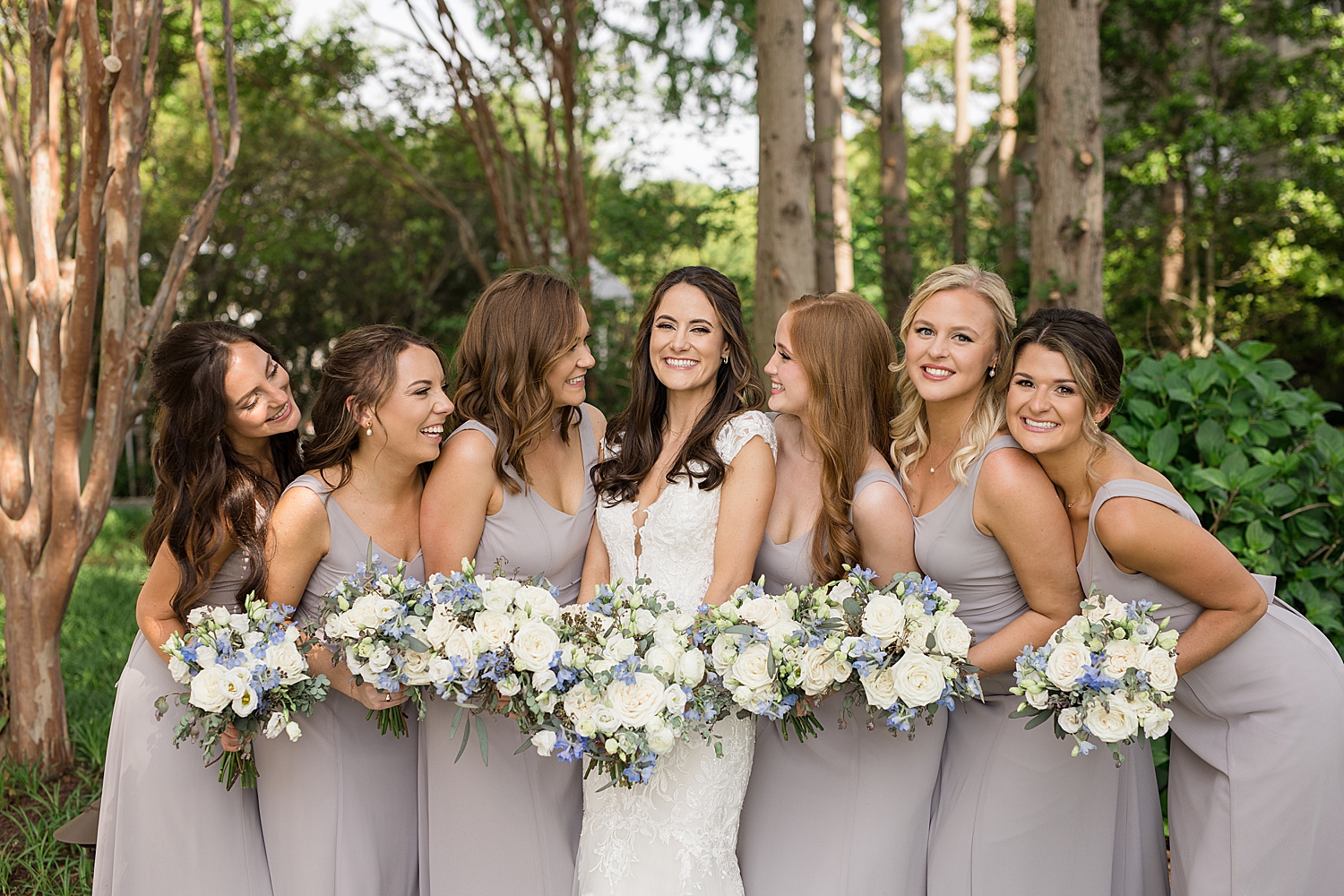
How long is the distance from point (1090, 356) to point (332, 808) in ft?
9.83

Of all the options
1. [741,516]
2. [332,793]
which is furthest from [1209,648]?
[332,793]

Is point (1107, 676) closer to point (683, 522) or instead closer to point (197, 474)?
point (683, 522)

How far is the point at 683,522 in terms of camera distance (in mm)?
3365

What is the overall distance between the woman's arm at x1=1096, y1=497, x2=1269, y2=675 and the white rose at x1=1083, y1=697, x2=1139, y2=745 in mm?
362

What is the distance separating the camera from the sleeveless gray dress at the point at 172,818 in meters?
3.31

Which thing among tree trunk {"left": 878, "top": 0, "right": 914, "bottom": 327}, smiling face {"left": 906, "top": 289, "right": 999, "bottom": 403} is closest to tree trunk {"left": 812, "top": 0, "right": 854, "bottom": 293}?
tree trunk {"left": 878, "top": 0, "right": 914, "bottom": 327}

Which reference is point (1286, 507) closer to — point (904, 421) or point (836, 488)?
point (904, 421)

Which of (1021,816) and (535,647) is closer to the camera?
(535,647)

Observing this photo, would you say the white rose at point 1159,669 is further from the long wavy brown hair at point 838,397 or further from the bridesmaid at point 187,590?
the bridesmaid at point 187,590

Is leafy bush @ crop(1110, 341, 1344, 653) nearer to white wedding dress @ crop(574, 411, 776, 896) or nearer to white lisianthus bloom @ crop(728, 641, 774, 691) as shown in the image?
white wedding dress @ crop(574, 411, 776, 896)

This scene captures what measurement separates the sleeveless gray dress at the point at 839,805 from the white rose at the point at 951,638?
566 millimetres

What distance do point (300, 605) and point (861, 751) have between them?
205cm

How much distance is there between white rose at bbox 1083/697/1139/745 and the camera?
265cm

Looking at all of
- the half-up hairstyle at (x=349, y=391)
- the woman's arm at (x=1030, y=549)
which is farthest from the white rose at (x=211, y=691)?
the woman's arm at (x=1030, y=549)
